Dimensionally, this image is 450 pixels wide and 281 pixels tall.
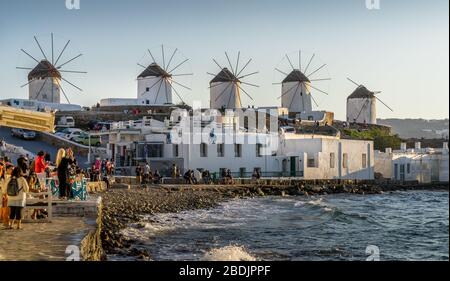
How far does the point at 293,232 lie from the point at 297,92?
5774 centimetres

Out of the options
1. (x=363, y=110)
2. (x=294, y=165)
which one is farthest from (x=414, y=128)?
(x=294, y=165)

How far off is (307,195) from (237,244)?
21084mm

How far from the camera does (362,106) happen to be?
7894 cm

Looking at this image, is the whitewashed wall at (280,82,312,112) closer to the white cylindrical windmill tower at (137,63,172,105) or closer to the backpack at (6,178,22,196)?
the white cylindrical windmill tower at (137,63,172,105)

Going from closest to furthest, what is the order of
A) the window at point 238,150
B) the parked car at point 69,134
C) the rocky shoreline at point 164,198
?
the rocky shoreline at point 164,198, the window at point 238,150, the parked car at point 69,134

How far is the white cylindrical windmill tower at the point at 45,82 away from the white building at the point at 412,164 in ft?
106

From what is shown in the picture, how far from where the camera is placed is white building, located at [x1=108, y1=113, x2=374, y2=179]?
120 ft

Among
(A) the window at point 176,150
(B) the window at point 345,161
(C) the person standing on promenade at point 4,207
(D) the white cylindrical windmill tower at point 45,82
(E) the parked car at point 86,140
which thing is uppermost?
(D) the white cylindrical windmill tower at point 45,82

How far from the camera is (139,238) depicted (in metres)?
15.8

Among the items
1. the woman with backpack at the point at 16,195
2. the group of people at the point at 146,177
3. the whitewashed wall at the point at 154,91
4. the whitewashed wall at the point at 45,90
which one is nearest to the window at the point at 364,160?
the group of people at the point at 146,177

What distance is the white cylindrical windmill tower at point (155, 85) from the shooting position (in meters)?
71.2

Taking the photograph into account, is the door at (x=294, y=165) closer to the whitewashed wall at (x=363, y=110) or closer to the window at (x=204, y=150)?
the window at (x=204, y=150)
